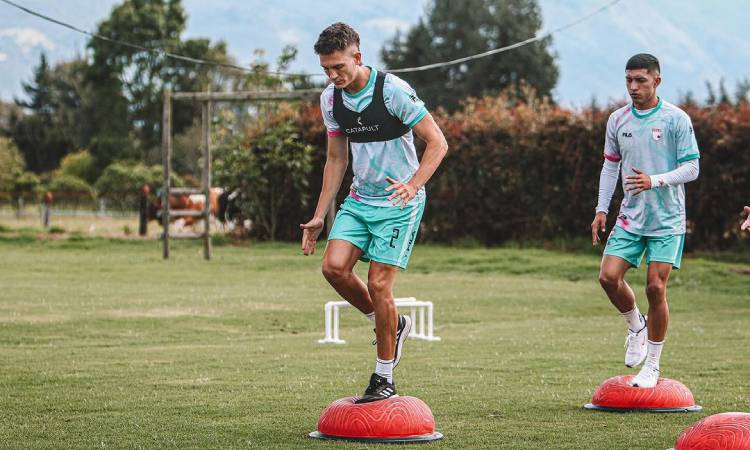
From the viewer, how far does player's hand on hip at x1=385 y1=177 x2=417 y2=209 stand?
7.29 meters

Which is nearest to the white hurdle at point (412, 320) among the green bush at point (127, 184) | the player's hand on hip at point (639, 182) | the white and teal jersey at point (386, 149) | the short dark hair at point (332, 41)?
the player's hand on hip at point (639, 182)

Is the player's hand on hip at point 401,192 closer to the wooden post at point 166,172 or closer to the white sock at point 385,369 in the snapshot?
the white sock at point 385,369

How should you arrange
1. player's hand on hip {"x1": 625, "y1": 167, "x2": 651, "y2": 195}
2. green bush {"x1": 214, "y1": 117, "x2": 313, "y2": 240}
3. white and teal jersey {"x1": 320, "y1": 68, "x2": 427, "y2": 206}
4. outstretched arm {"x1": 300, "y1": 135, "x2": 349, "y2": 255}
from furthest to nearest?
green bush {"x1": 214, "y1": 117, "x2": 313, "y2": 240} < player's hand on hip {"x1": 625, "y1": 167, "x2": 651, "y2": 195} < outstretched arm {"x1": 300, "y1": 135, "x2": 349, "y2": 255} < white and teal jersey {"x1": 320, "y1": 68, "x2": 427, "y2": 206}

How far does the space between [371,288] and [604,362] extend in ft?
16.6

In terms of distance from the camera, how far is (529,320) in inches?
685

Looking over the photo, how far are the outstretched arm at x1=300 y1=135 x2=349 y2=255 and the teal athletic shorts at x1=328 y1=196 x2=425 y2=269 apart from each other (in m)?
0.19

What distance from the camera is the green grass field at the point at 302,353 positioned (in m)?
7.93

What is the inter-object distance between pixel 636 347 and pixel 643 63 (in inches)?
85.8

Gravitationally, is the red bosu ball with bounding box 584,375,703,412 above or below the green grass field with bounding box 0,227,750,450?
above

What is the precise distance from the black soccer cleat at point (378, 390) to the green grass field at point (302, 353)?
449 millimetres

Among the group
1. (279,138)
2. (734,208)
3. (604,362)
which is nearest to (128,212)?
(279,138)

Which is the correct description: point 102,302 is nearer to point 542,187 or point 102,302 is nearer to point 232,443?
point 232,443

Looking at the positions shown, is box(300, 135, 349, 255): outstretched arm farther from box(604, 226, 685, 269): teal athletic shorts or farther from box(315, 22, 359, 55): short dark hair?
box(604, 226, 685, 269): teal athletic shorts

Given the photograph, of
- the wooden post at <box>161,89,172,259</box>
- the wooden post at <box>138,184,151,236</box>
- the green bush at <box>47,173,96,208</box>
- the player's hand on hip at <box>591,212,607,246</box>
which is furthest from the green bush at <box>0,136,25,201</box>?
the player's hand on hip at <box>591,212,607,246</box>
